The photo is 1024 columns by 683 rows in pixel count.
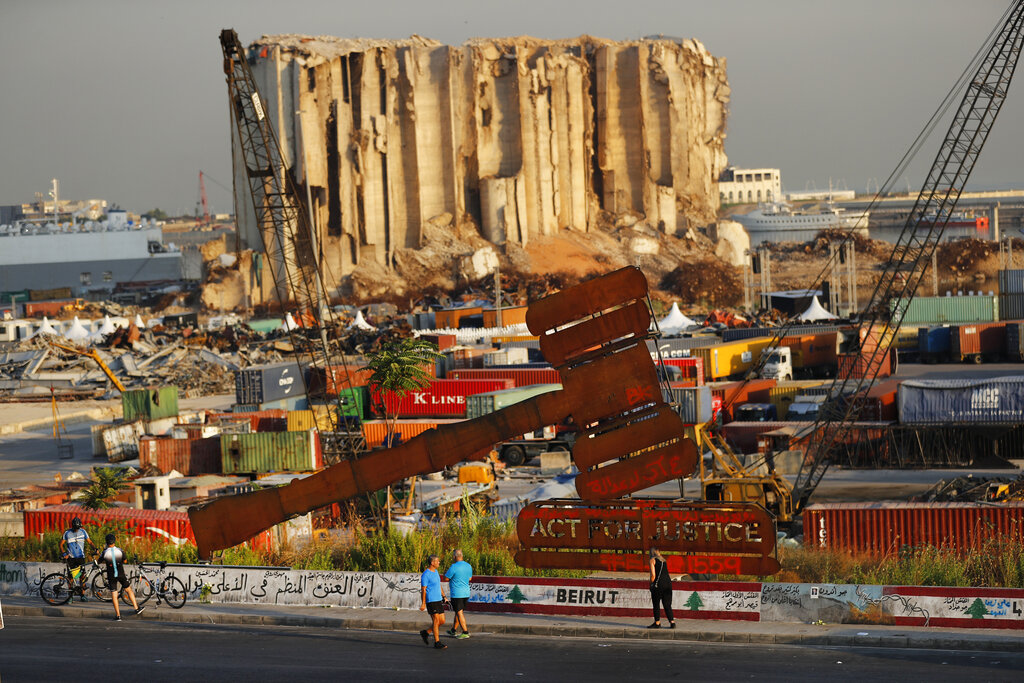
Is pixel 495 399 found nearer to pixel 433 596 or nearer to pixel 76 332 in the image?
pixel 433 596

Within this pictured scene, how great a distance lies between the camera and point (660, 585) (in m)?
19.2

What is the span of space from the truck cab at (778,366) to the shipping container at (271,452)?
28262mm

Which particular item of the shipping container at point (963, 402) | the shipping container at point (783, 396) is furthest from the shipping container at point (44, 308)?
the shipping container at point (963, 402)

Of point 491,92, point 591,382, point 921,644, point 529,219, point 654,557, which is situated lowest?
point 921,644

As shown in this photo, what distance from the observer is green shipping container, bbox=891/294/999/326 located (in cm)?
7844

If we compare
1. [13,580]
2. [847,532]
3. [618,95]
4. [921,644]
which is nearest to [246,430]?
[13,580]

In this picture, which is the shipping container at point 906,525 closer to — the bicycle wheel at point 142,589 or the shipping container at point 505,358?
the bicycle wheel at point 142,589

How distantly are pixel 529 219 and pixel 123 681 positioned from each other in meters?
130

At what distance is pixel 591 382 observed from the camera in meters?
18.2

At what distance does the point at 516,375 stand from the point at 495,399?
7.68 meters

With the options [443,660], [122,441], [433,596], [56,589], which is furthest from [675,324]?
[443,660]

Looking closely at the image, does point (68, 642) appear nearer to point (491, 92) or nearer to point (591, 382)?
point (591, 382)

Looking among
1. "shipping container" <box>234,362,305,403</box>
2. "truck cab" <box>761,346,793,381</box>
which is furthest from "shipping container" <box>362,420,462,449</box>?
"truck cab" <box>761,346,793,381</box>

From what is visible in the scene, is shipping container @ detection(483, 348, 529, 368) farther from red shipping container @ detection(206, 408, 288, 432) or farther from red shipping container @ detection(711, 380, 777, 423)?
red shipping container @ detection(206, 408, 288, 432)
